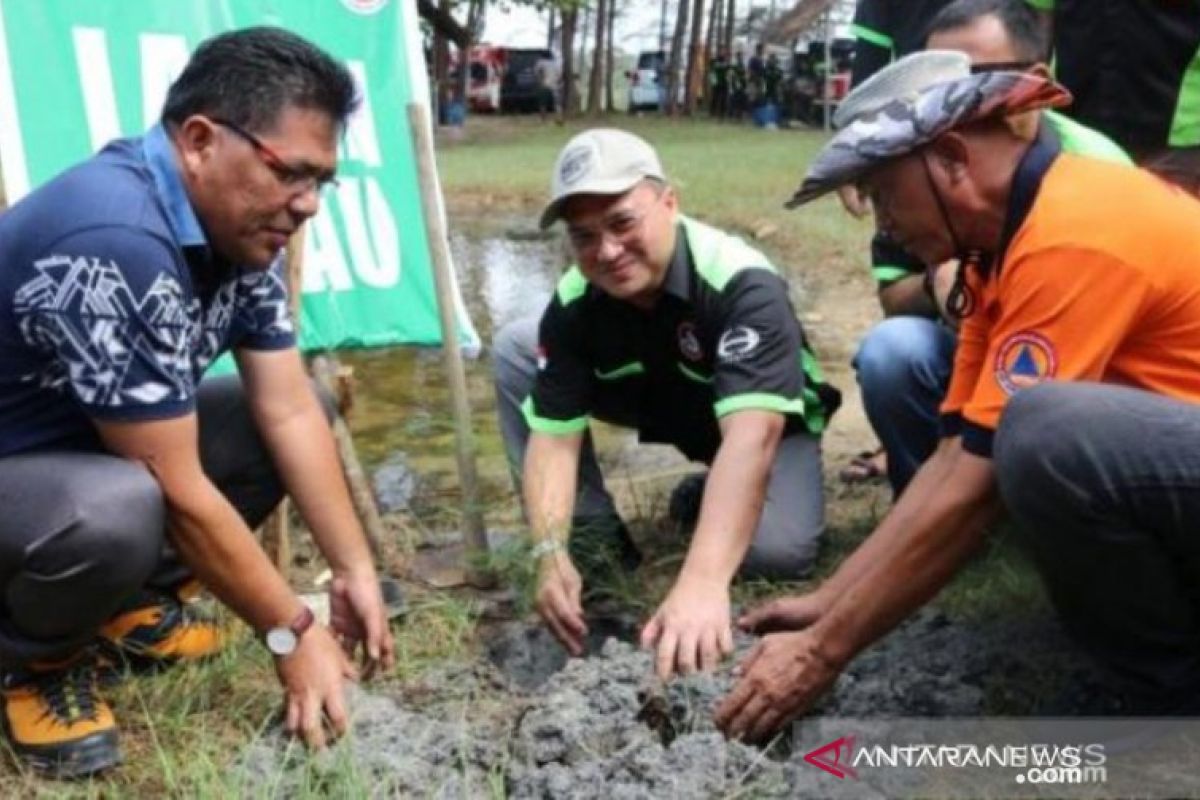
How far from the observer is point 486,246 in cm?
1205

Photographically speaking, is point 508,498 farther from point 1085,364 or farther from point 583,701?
point 1085,364

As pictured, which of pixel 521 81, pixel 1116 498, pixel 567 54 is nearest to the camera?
pixel 1116 498

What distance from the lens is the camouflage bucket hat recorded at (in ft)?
7.33

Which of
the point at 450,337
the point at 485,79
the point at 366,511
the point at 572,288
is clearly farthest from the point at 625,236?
the point at 485,79

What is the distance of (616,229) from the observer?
318 cm

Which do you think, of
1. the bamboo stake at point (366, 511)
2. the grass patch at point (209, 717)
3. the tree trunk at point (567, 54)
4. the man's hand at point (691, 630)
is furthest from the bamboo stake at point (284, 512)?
the tree trunk at point (567, 54)

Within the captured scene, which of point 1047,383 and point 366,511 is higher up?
point 1047,383

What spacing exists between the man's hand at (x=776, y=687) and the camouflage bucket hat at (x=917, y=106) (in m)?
0.78

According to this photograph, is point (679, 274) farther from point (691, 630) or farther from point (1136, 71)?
point (1136, 71)

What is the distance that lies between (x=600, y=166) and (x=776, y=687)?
123cm

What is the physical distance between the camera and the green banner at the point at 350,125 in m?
3.63

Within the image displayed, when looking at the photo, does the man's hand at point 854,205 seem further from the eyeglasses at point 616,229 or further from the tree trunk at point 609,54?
the tree trunk at point 609,54

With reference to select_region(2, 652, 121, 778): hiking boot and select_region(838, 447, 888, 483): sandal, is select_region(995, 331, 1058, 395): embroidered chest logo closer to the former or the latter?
select_region(2, 652, 121, 778): hiking boot

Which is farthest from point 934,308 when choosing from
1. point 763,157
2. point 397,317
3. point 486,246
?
point 763,157
